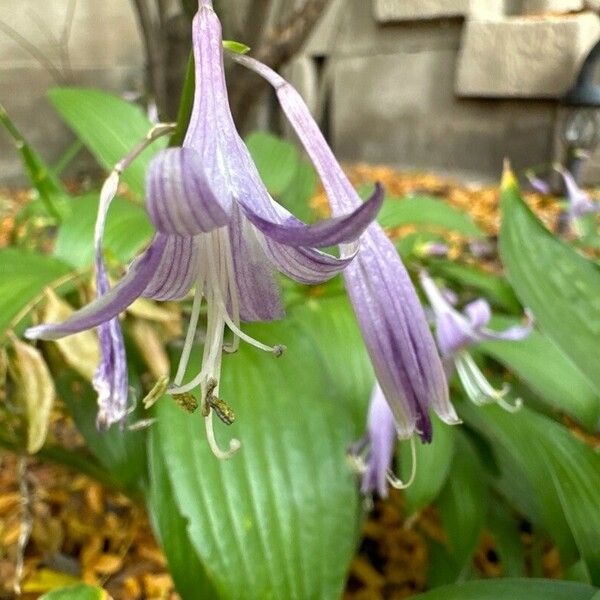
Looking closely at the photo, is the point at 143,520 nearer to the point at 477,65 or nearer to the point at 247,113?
the point at 247,113

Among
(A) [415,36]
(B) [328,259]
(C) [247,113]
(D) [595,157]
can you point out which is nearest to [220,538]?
(B) [328,259]

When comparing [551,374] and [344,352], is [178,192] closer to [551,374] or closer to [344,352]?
[344,352]

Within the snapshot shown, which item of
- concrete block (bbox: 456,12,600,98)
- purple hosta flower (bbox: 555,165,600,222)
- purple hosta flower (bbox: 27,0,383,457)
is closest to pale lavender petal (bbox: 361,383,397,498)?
purple hosta flower (bbox: 27,0,383,457)

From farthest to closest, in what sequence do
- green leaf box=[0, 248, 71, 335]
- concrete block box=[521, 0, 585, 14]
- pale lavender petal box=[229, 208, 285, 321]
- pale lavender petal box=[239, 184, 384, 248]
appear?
concrete block box=[521, 0, 585, 14]
green leaf box=[0, 248, 71, 335]
pale lavender petal box=[229, 208, 285, 321]
pale lavender petal box=[239, 184, 384, 248]

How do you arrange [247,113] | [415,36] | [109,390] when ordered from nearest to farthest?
[109,390] → [247,113] → [415,36]

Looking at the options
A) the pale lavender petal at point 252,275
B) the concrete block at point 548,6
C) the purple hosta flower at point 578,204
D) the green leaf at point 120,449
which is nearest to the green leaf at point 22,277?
the green leaf at point 120,449

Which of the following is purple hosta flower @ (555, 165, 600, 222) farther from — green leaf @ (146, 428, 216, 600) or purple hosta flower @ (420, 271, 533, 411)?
green leaf @ (146, 428, 216, 600)
